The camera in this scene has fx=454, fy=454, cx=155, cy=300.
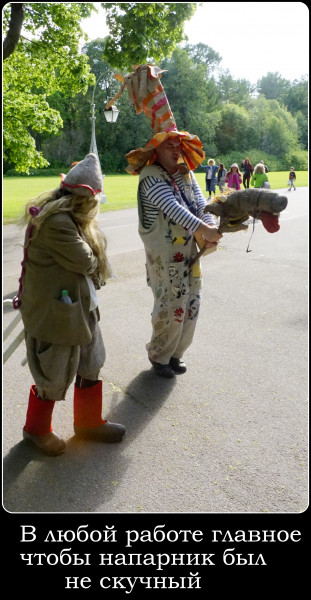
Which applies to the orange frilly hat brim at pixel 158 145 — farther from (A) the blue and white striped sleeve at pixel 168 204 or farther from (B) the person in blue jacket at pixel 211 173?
(B) the person in blue jacket at pixel 211 173

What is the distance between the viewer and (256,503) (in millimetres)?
2496

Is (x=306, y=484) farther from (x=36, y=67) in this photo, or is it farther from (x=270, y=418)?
(x=36, y=67)

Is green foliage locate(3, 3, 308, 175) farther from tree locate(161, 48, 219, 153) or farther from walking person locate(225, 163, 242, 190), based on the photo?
walking person locate(225, 163, 242, 190)

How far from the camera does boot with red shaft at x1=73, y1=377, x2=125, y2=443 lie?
9.62ft

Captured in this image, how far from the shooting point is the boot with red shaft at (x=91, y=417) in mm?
2932

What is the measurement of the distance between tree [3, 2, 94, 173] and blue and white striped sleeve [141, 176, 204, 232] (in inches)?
406

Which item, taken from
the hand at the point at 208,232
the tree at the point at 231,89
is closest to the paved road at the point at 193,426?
the hand at the point at 208,232

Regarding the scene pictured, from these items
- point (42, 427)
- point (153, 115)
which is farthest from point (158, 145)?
point (42, 427)

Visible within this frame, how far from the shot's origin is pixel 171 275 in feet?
11.7

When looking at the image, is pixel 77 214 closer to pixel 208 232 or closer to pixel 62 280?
pixel 62 280

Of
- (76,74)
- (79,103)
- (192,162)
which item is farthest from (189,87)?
(192,162)

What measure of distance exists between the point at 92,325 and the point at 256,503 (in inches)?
54.2

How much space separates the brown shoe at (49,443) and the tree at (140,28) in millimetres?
11854

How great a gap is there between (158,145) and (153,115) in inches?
16.3
